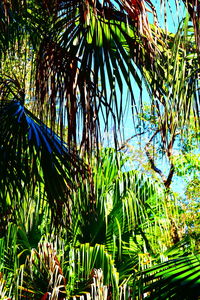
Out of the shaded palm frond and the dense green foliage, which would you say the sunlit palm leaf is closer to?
the dense green foliage

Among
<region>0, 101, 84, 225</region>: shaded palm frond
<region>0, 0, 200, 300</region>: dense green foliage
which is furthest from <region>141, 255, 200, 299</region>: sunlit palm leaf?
<region>0, 101, 84, 225</region>: shaded palm frond

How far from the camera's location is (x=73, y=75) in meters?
2.29

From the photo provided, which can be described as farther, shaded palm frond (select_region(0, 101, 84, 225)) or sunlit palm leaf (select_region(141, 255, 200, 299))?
shaded palm frond (select_region(0, 101, 84, 225))

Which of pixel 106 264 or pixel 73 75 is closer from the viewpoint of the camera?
pixel 73 75

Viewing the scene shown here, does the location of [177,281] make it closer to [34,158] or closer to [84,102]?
[84,102]

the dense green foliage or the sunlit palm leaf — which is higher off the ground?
the dense green foliage

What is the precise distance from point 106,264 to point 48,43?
2562 mm

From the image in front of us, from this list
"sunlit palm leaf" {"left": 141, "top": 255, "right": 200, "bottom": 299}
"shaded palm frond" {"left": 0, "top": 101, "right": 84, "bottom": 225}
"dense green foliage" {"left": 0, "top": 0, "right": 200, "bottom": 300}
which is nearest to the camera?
"sunlit palm leaf" {"left": 141, "top": 255, "right": 200, "bottom": 299}

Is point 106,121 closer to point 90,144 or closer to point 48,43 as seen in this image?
point 90,144

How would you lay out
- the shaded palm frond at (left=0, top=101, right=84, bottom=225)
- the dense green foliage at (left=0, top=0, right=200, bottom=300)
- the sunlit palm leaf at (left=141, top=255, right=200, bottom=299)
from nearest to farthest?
the sunlit palm leaf at (left=141, top=255, right=200, bottom=299)
the dense green foliage at (left=0, top=0, right=200, bottom=300)
the shaded palm frond at (left=0, top=101, right=84, bottom=225)

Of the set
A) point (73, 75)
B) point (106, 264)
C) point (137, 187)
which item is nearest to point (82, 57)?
point (73, 75)

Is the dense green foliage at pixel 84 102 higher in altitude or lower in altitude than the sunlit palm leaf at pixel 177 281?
higher

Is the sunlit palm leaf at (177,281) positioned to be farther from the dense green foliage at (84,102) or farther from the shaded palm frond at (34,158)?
the shaded palm frond at (34,158)

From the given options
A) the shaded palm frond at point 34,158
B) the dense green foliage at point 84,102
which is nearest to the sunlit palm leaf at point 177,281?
the dense green foliage at point 84,102
